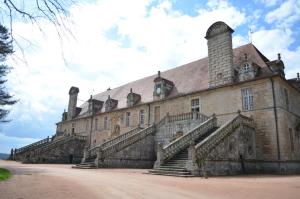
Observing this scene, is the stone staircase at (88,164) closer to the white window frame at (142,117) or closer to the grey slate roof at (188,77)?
the white window frame at (142,117)

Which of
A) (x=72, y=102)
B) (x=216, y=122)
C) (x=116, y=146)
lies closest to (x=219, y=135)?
(x=216, y=122)

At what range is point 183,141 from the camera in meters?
17.2

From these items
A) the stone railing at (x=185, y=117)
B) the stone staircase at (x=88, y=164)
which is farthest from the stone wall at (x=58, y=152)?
the stone railing at (x=185, y=117)

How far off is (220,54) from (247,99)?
4.74 metres

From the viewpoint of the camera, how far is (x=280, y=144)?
57.8ft

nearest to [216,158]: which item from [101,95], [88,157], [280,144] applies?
[280,144]

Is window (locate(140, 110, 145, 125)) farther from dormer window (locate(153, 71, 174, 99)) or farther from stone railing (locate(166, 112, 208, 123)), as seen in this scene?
stone railing (locate(166, 112, 208, 123))

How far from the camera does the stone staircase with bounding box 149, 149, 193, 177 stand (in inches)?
543

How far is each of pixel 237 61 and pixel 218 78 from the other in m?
2.74

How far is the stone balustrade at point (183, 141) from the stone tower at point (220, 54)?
401 centimetres

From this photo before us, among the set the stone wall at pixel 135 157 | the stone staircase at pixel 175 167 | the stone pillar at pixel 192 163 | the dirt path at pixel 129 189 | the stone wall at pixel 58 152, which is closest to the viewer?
the dirt path at pixel 129 189

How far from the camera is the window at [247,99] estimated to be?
19594mm

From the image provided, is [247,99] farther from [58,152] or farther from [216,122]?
[58,152]

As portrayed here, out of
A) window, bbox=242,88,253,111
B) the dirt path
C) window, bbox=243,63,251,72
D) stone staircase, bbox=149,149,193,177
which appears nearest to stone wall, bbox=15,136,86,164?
stone staircase, bbox=149,149,193,177
